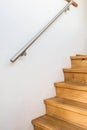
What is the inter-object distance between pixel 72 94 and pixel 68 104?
0.52 ft

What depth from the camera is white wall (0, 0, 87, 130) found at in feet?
5.27

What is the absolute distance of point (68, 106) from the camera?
169 centimetres

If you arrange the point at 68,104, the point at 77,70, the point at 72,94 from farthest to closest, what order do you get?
the point at 77,70
the point at 72,94
the point at 68,104

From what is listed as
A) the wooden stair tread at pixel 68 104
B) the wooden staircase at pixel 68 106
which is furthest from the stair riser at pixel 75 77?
the wooden stair tread at pixel 68 104

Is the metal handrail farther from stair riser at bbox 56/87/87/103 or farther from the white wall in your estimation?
stair riser at bbox 56/87/87/103

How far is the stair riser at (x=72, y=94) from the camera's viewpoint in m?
1.75

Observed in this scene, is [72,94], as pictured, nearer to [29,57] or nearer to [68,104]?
[68,104]

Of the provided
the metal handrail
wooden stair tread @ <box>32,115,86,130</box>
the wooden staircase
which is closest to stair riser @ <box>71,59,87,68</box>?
the wooden staircase

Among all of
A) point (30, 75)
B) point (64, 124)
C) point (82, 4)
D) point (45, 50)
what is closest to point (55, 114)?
point (64, 124)

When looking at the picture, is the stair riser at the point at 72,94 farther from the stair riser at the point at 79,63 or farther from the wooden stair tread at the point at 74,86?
the stair riser at the point at 79,63

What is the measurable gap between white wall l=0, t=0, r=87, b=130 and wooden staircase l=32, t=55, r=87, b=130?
0.09 meters

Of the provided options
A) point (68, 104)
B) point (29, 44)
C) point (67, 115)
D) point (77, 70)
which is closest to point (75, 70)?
point (77, 70)

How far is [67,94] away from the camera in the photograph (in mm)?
1921

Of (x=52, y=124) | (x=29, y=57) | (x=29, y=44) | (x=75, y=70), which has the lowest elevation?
(x=52, y=124)
